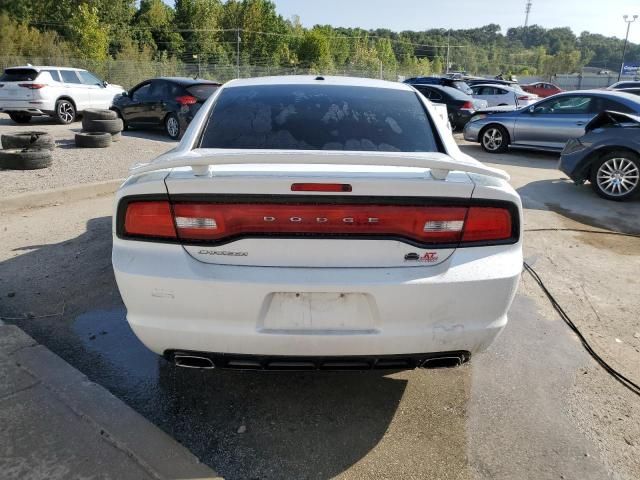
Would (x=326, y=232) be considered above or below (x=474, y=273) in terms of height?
above

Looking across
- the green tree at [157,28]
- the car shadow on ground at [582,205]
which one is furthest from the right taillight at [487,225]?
the green tree at [157,28]

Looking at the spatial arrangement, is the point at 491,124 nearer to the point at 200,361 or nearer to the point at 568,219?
the point at 568,219

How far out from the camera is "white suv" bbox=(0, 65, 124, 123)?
1467 cm

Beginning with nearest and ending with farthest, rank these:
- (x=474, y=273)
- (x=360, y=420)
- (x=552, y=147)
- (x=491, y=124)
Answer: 1. (x=474, y=273)
2. (x=360, y=420)
3. (x=552, y=147)
4. (x=491, y=124)

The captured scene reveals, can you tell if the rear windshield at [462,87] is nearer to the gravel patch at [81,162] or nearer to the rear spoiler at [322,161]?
the gravel patch at [81,162]

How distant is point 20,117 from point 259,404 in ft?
53.3

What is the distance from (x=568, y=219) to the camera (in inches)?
274

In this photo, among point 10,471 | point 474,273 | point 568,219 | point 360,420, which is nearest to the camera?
point 10,471

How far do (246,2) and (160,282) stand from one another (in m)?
65.5

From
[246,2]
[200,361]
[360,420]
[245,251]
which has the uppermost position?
[246,2]

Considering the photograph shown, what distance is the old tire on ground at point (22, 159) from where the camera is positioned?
8211 mm

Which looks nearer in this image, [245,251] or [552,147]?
[245,251]

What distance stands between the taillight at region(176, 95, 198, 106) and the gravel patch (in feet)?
3.40

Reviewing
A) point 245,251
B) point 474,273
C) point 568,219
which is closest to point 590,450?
point 474,273
